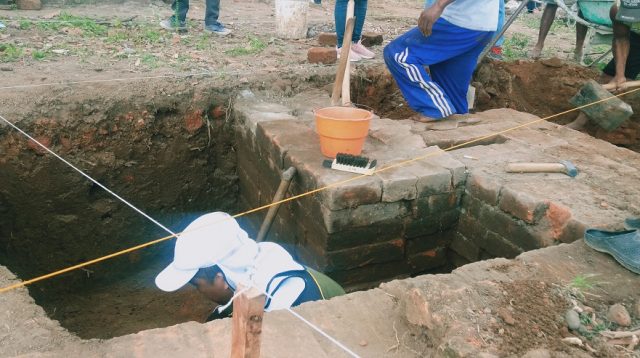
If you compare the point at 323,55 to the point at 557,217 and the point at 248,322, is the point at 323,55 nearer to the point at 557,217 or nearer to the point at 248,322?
the point at 557,217

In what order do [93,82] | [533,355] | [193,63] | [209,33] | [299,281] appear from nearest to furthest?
[533,355] → [299,281] → [93,82] → [193,63] → [209,33]

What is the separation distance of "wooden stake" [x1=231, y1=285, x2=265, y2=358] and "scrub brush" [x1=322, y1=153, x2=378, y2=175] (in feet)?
6.09

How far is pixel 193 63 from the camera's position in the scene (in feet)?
16.3

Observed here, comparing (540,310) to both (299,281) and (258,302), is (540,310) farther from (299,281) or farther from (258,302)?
(258,302)

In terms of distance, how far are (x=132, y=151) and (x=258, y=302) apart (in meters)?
3.38

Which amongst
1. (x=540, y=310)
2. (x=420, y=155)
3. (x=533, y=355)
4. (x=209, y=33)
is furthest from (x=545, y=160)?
(x=209, y=33)

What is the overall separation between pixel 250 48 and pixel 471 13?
264cm

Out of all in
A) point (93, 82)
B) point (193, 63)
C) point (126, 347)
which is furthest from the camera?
point (193, 63)

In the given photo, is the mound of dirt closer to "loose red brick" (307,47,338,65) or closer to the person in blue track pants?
the person in blue track pants

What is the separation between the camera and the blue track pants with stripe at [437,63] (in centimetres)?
397

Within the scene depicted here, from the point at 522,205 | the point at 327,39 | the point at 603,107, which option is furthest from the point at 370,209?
the point at 327,39

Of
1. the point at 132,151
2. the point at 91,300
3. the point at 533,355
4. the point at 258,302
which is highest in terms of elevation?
the point at 258,302

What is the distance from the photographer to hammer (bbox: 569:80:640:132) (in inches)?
169

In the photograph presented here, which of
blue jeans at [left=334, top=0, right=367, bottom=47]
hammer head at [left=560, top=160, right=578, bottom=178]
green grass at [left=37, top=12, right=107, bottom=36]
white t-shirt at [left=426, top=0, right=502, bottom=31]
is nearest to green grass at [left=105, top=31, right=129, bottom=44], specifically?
green grass at [left=37, top=12, right=107, bottom=36]
